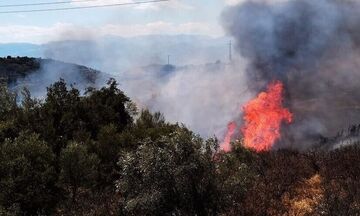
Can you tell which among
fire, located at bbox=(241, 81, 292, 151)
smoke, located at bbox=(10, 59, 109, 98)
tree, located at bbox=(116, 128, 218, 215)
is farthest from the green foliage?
smoke, located at bbox=(10, 59, 109, 98)

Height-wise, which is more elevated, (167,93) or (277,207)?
(277,207)

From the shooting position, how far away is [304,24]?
7581cm

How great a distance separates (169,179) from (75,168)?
1227 centimetres

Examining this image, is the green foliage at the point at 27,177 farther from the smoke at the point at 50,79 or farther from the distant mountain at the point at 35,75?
the distant mountain at the point at 35,75

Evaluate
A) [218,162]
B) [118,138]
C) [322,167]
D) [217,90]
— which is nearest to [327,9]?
[217,90]

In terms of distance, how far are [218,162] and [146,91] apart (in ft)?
350

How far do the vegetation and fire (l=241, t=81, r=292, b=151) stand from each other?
27800mm

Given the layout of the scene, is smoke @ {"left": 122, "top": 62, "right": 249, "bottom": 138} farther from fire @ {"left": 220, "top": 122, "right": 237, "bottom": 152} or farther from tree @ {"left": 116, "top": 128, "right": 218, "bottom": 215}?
tree @ {"left": 116, "top": 128, "right": 218, "bottom": 215}

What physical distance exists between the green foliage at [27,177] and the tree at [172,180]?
338 inches

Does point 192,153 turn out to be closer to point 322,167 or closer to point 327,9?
point 322,167

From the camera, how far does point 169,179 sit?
672 inches

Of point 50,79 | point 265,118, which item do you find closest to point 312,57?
point 265,118

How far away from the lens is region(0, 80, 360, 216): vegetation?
55.6ft

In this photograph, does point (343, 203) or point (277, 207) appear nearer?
point (343, 203)
